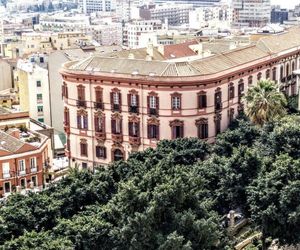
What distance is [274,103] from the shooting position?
8325 cm

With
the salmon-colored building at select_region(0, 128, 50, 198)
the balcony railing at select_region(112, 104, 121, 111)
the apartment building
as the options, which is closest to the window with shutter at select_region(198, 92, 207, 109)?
the balcony railing at select_region(112, 104, 121, 111)

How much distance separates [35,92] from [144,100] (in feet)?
120

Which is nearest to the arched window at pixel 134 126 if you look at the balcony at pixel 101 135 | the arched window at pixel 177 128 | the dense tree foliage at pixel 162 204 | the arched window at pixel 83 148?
the balcony at pixel 101 135

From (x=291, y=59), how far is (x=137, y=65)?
3464 centimetres

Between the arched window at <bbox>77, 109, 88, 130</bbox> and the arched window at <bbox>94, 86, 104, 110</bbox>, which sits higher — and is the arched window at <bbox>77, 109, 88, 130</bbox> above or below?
below

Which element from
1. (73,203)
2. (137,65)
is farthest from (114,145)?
(73,203)

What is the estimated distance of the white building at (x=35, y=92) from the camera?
11825cm

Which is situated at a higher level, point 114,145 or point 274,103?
point 274,103

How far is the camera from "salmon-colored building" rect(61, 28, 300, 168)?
8631 centimetres

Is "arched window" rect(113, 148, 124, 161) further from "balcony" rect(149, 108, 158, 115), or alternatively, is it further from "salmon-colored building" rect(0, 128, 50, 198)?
"salmon-colored building" rect(0, 128, 50, 198)

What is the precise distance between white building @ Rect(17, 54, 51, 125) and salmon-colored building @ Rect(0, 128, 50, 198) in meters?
27.7

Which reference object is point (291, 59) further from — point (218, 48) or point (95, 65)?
point (95, 65)

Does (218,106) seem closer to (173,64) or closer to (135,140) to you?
(173,64)

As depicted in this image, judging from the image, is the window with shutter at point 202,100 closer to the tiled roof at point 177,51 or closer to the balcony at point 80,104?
the balcony at point 80,104
